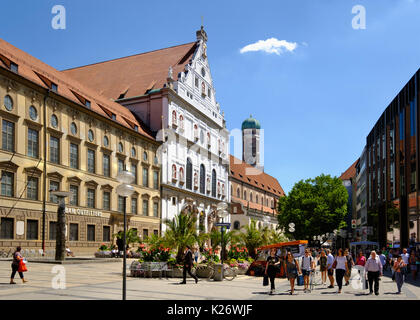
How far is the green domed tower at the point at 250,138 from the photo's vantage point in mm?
147000

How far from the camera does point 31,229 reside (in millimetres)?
38406

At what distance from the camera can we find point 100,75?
2827 inches

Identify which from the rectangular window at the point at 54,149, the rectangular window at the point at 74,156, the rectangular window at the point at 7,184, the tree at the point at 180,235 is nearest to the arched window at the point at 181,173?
the rectangular window at the point at 74,156

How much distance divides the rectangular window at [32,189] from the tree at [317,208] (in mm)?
Result: 41375

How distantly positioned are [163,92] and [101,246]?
2439 centimetres

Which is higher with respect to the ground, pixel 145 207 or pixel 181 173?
pixel 181 173

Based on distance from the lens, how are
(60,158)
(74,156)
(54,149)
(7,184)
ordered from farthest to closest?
(74,156) → (60,158) → (54,149) → (7,184)

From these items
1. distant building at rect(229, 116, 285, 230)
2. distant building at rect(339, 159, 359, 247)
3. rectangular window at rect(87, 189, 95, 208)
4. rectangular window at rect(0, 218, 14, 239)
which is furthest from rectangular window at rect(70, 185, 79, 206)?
distant building at rect(339, 159, 359, 247)

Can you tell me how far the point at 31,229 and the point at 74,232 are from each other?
5.57 m

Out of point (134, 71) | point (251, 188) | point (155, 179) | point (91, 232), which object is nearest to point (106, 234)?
point (91, 232)

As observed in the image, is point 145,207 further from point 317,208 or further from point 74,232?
point 317,208
